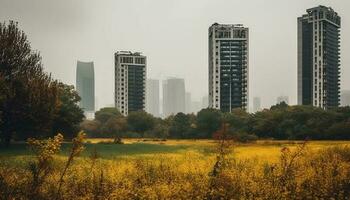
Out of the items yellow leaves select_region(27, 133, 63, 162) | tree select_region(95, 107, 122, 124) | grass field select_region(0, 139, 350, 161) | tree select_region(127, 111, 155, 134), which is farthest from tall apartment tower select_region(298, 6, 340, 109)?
yellow leaves select_region(27, 133, 63, 162)

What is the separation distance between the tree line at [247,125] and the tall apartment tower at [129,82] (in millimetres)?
52113

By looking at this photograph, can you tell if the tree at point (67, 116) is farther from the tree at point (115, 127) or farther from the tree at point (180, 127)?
the tree at point (115, 127)

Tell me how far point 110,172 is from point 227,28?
412 ft

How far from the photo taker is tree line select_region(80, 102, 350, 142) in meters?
66.2

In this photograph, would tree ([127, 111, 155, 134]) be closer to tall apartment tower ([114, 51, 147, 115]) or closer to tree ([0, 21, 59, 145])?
tree ([0, 21, 59, 145])

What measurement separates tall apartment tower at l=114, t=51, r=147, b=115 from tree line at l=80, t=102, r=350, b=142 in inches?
2052

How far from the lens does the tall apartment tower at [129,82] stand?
6476 inches

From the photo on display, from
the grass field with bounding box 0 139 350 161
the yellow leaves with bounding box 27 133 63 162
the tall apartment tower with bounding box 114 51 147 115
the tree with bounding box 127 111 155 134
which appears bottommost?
the grass field with bounding box 0 139 350 161

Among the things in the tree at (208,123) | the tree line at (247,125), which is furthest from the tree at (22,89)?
the tree at (208,123)

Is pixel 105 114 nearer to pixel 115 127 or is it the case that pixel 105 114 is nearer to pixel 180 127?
pixel 115 127

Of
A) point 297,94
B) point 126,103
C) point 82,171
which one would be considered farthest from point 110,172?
point 126,103

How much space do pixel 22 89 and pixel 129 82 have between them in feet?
390

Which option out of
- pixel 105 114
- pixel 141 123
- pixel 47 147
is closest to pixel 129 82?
pixel 105 114

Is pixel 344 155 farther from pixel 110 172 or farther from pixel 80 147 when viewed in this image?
pixel 80 147
